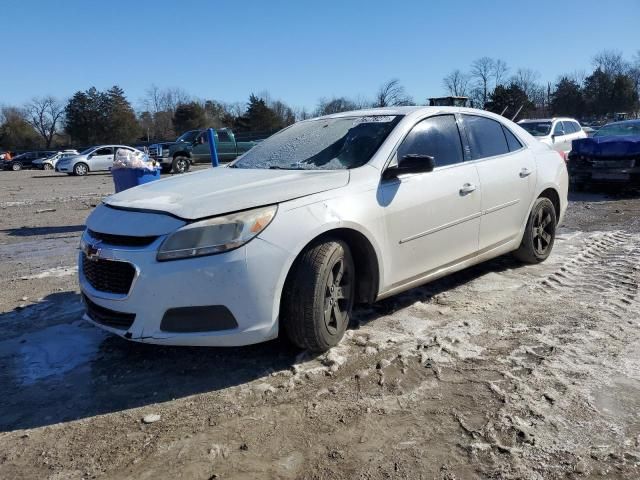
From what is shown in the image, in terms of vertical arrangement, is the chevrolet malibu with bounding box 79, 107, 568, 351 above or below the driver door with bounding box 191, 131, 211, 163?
below

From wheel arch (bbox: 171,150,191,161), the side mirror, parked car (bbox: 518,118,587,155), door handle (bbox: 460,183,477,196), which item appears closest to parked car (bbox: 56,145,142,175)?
wheel arch (bbox: 171,150,191,161)

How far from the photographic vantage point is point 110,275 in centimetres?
313

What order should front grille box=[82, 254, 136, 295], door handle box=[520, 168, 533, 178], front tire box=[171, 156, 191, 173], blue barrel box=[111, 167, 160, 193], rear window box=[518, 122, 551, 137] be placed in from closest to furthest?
front grille box=[82, 254, 136, 295], door handle box=[520, 168, 533, 178], blue barrel box=[111, 167, 160, 193], rear window box=[518, 122, 551, 137], front tire box=[171, 156, 191, 173]

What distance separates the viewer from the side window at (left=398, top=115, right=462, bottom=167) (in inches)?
160

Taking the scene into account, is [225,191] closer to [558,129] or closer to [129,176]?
[129,176]

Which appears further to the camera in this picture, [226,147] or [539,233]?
[226,147]

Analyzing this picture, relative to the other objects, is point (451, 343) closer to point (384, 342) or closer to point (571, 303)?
point (384, 342)

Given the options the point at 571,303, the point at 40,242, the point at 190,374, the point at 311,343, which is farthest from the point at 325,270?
the point at 40,242

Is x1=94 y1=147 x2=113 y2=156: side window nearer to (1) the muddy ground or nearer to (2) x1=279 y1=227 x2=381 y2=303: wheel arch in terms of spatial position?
(1) the muddy ground

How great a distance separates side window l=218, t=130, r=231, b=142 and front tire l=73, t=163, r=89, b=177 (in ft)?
24.7

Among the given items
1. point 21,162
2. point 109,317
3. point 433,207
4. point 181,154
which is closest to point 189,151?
point 181,154

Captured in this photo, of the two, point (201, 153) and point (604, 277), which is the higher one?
point (201, 153)

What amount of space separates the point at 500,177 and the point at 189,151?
21.4 m

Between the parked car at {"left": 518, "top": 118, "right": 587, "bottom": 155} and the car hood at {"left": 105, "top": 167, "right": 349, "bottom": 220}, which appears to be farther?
the parked car at {"left": 518, "top": 118, "right": 587, "bottom": 155}
